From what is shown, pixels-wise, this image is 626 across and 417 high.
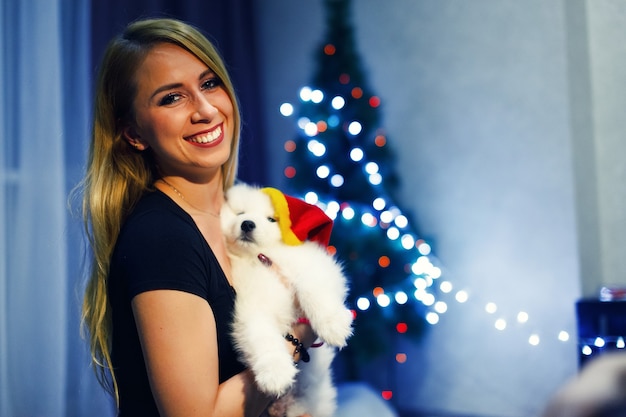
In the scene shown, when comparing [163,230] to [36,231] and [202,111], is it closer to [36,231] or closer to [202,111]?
[202,111]

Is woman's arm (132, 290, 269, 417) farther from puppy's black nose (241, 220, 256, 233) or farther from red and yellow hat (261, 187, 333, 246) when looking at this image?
red and yellow hat (261, 187, 333, 246)

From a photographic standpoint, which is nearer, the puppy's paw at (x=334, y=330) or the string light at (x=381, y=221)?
the puppy's paw at (x=334, y=330)

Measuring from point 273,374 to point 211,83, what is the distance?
0.63 meters

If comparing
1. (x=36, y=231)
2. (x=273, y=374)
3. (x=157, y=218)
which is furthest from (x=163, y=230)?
(x=36, y=231)

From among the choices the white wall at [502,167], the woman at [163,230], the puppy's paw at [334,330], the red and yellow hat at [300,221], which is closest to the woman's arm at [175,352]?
the woman at [163,230]

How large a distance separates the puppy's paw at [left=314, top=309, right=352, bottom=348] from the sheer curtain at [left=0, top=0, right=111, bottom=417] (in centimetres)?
149

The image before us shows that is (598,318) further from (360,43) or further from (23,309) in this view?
(23,309)

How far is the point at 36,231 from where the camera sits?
8.62ft

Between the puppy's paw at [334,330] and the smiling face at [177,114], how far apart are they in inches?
16.3

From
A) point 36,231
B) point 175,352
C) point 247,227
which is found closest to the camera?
point 175,352

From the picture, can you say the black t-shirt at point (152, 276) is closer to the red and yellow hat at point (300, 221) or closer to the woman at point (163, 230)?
→ the woman at point (163, 230)

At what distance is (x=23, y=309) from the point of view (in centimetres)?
257

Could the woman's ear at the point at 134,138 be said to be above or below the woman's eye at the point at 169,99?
below

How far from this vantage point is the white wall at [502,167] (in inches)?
122
